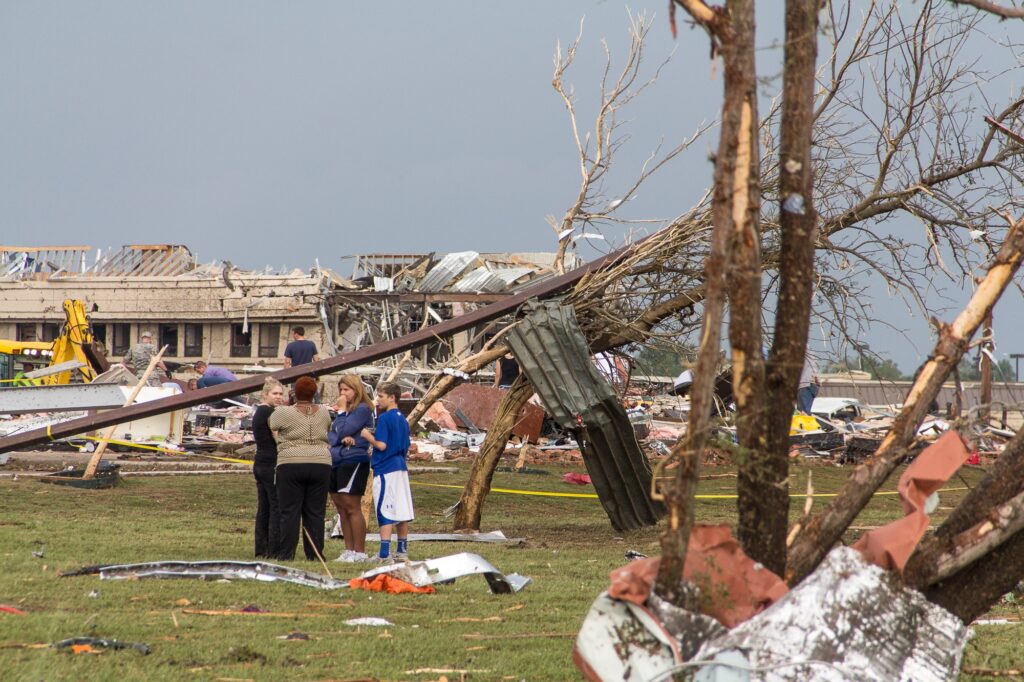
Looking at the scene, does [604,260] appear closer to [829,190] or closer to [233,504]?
[829,190]

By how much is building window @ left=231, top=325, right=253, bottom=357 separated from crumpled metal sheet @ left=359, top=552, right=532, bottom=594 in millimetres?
35493

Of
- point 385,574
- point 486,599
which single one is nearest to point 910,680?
point 486,599

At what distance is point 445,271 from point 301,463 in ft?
98.6

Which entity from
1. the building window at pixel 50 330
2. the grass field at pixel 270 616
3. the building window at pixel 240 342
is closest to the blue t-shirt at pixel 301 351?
the grass field at pixel 270 616

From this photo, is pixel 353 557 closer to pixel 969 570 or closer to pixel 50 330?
pixel 969 570

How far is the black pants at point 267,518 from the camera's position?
10086 mm

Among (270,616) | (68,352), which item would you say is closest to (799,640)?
(270,616)

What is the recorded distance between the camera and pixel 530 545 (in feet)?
40.2

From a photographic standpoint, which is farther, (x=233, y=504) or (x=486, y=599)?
(x=233, y=504)

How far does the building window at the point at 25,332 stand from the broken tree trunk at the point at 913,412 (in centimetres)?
4602

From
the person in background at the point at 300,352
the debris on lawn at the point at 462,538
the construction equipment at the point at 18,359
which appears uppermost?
the construction equipment at the point at 18,359

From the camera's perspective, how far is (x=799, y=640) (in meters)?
3.67

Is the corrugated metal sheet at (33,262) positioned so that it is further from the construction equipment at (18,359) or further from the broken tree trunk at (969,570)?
the broken tree trunk at (969,570)

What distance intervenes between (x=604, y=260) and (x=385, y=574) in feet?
19.3
